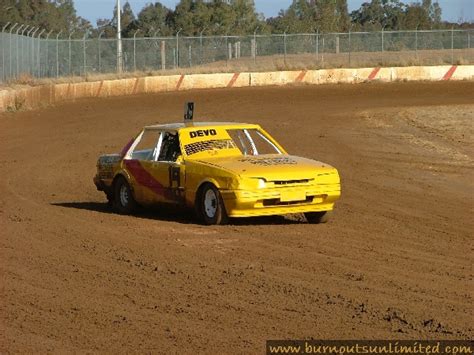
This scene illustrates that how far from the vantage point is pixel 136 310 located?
8.41 metres

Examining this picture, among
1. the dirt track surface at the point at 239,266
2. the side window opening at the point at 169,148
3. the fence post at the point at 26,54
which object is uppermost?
the fence post at the point at 26,54

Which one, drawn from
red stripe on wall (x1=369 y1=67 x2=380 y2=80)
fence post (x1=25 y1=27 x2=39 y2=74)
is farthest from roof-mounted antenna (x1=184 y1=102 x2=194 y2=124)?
red stripe on wall (x1=369 y1=67 x2=380 y2=80)

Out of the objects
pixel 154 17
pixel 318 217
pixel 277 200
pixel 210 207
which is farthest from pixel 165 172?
pixel 154 17

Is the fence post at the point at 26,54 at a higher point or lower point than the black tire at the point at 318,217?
higher

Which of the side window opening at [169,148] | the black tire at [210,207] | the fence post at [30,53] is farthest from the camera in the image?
the fence post at [30,53]

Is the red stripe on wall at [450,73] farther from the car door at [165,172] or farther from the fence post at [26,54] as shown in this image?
the car door at [165,172]

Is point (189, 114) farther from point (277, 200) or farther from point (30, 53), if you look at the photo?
point (30, 53)

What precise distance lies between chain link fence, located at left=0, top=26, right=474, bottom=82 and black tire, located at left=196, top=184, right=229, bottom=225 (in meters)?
33.4

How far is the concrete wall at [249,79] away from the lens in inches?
1640

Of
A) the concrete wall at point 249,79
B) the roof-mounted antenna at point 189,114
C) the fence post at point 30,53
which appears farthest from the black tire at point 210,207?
the fence post at point 30,53

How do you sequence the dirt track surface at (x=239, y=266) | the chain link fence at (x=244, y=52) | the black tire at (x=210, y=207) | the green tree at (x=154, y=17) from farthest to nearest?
the green tree at (x=154, y=17) < the chain link fence at (x=244, y=52) < the black tire at (x=210, y=207) < the dirt track surface at (x=239, y=266)

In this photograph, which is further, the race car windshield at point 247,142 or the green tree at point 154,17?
the green tree at point 154,17

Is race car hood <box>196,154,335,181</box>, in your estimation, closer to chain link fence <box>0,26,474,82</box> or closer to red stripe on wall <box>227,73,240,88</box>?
red stripe on wall <box>227,73,240,88</box>

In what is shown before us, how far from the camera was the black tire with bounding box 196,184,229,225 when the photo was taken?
1288cm
